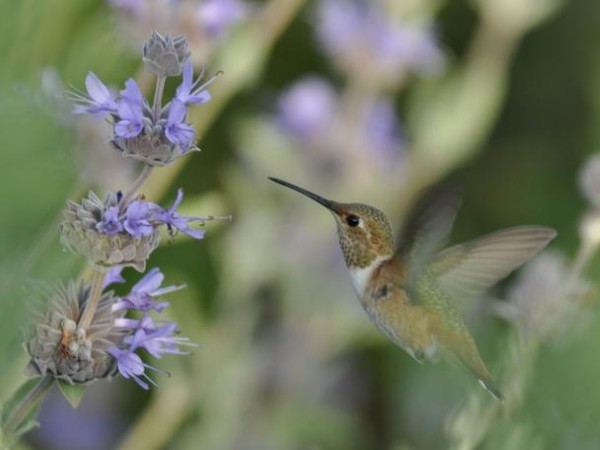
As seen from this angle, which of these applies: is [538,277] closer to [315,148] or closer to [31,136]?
[315,148]

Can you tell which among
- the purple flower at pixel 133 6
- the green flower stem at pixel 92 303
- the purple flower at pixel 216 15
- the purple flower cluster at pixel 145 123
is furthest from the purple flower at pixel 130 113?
the purple flower at pixel 216 15

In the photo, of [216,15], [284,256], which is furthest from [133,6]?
[284,256]

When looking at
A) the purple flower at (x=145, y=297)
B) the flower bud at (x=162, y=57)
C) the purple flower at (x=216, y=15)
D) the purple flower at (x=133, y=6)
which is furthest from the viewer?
the purple flower at (x=216, y=15)

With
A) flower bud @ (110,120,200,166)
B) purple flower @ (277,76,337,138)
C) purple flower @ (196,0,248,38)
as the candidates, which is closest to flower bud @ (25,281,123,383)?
flower bud @ (110,120,200,166)

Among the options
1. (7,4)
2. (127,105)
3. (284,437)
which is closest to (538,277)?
(284,437)

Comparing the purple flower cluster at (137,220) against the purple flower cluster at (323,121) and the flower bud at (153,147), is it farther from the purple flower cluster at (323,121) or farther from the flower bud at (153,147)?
the purple flower cluster at (323,121)

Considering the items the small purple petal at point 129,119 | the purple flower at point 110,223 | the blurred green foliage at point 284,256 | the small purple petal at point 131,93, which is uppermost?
the small purple petal at point 131,93
